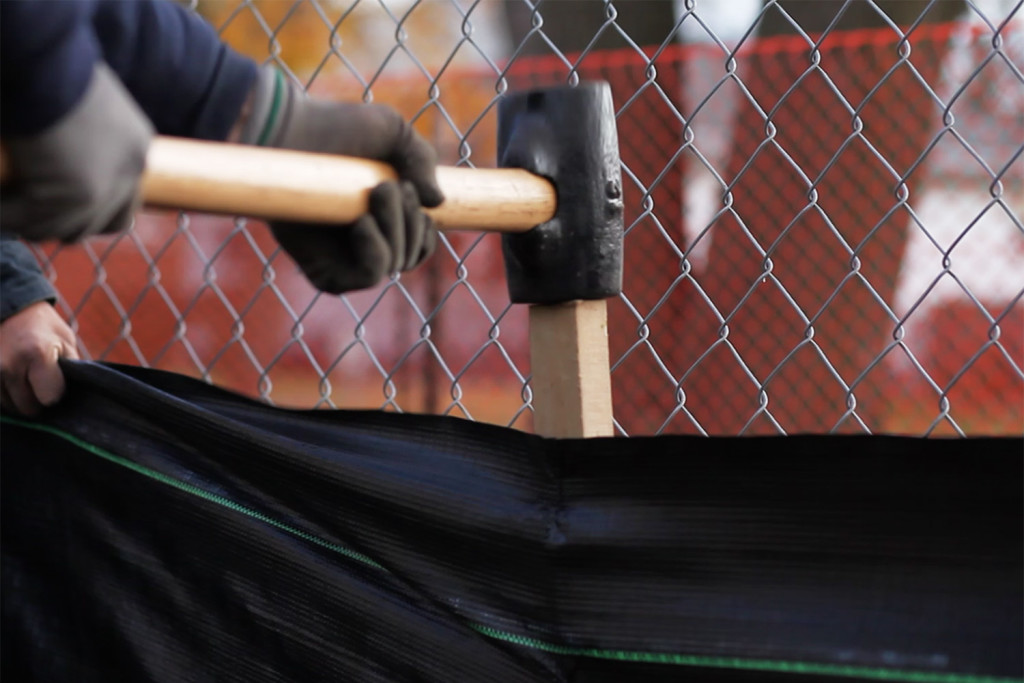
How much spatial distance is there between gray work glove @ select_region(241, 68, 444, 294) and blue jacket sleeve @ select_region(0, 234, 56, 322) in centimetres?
89

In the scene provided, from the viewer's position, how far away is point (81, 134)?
0.85 metres

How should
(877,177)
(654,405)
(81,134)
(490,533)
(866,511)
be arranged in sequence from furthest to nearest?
(654,405), (877,177), (490,533), (866,511), (81,134)

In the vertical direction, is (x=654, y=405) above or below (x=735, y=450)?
above

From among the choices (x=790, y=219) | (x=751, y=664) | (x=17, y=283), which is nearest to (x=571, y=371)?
(x=751, y=664)

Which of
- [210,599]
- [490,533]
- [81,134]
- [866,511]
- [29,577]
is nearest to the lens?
[81,134]

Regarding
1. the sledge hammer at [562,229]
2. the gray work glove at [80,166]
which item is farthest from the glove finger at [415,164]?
the gray work glove at [80,166]

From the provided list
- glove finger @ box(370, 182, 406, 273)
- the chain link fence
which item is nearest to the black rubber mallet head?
glove finger @ box(370, 182, 406, 273)

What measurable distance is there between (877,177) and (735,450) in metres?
4.24

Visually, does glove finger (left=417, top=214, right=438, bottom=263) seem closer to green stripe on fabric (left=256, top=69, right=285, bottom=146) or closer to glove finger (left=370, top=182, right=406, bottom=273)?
glove finger (left=370, top=182, right=406, bottom=273)

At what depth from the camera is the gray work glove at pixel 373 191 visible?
1038 millimetres

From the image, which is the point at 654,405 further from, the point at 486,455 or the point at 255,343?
the point at 486,455

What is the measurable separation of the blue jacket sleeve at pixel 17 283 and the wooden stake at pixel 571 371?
94 centimetres

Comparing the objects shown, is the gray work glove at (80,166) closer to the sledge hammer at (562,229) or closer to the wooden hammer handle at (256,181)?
the wooden hammer handle at (256,181)

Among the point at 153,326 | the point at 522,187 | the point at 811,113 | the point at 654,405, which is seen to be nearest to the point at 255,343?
the point at 153,326
